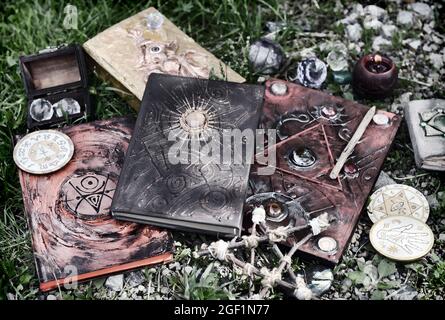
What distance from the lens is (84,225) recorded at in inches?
112

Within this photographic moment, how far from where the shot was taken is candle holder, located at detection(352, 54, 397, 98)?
3.24m

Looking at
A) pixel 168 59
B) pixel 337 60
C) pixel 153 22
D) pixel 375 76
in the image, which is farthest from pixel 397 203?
pixel 153 22

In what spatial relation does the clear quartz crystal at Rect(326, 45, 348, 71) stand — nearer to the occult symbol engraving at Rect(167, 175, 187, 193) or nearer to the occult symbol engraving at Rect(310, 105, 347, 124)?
the occult symbol engraving at Rect(310, 105, 347, 124)

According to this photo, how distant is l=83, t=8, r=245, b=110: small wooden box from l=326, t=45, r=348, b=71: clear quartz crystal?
53cm

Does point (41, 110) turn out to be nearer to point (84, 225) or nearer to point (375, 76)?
point (84, 225)

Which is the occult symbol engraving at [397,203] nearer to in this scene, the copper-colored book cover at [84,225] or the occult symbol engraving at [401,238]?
the occult symbol engraving at [401,238]

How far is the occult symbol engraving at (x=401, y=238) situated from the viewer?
2748mm

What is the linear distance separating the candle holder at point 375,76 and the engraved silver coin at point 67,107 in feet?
4.76

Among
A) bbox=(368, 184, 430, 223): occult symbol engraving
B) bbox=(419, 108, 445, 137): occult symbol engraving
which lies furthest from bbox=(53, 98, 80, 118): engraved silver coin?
bbox=(419, 108, 445, 137): occult symbol engraving

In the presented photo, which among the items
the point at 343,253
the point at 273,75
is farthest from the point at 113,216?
the point at 273,75

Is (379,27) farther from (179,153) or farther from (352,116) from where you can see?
(179,153)

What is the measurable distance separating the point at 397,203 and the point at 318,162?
1.33ft

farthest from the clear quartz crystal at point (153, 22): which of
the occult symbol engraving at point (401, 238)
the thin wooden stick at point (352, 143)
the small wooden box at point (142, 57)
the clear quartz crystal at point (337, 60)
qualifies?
the occult symbol engraving at point (401, 238)

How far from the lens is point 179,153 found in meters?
2.96
